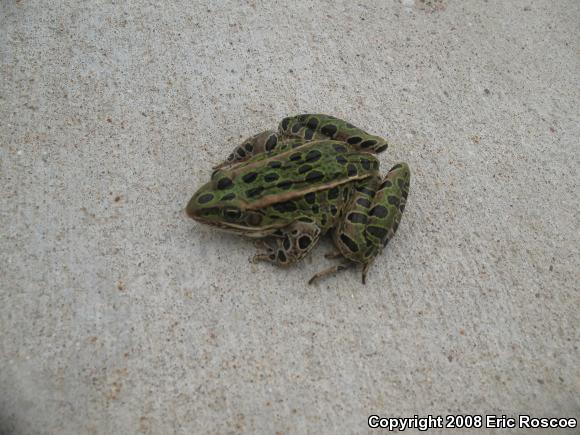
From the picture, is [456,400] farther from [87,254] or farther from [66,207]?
[66,207]

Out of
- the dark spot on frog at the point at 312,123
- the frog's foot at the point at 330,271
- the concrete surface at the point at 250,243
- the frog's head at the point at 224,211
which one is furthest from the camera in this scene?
the dark spot on frog at the point at 312,123

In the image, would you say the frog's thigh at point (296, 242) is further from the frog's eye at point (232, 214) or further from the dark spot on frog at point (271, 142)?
→ the dark spot on frog at point (271, 142)

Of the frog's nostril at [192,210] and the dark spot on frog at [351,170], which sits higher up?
the dark spot on frog at [351,170]

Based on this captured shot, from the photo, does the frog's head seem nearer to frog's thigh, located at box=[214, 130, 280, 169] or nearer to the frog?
the frog

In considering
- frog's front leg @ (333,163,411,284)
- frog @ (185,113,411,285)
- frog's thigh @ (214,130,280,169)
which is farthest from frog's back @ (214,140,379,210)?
frog's thigh @ (214,130,280,169)

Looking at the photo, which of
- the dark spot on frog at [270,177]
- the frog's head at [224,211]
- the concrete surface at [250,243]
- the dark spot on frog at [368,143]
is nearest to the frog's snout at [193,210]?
the frog's head at [224,211]

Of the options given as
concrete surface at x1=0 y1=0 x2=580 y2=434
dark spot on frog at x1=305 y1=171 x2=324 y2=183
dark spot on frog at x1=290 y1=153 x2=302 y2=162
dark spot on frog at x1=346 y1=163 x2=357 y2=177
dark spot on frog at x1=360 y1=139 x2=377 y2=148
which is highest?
dark spot on frog at x1=360 y1=139 x2=377 y2=148

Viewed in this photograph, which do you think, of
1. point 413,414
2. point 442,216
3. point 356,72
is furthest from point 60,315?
point 356,72
